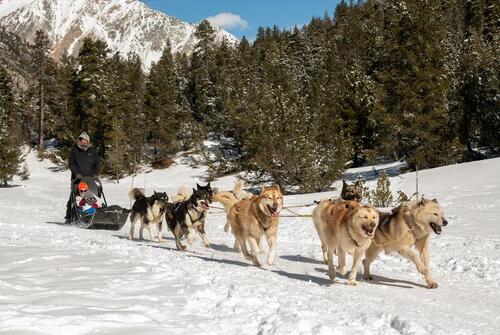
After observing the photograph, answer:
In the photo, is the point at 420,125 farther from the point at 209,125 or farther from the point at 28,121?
the point at 28,121

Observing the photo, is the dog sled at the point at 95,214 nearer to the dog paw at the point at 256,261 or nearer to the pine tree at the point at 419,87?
the dog paw at the point at 256,261

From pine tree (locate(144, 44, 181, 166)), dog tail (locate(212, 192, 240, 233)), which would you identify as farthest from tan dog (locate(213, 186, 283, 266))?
pine tree (locate(144, 44, 181, 166))

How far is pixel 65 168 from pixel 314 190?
103ft

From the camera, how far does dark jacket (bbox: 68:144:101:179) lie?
11.8 meters

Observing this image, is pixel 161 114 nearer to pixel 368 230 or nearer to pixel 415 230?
pixel 415 230

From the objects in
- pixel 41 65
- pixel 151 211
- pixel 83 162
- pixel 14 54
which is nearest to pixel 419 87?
pixel 83 162

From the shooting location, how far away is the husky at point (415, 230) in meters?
6.06

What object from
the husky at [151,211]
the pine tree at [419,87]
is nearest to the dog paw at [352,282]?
the husky at [151,211]

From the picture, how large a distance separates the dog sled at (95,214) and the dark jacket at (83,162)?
0.24 metres

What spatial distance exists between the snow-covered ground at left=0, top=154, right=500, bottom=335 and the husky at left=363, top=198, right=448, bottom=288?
1.22 ft

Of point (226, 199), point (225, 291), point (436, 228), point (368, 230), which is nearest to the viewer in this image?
point (225, 291)

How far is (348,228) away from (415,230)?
3.21 feet

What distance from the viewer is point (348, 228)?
19.3 feet

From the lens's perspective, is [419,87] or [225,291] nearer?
[225,291]
